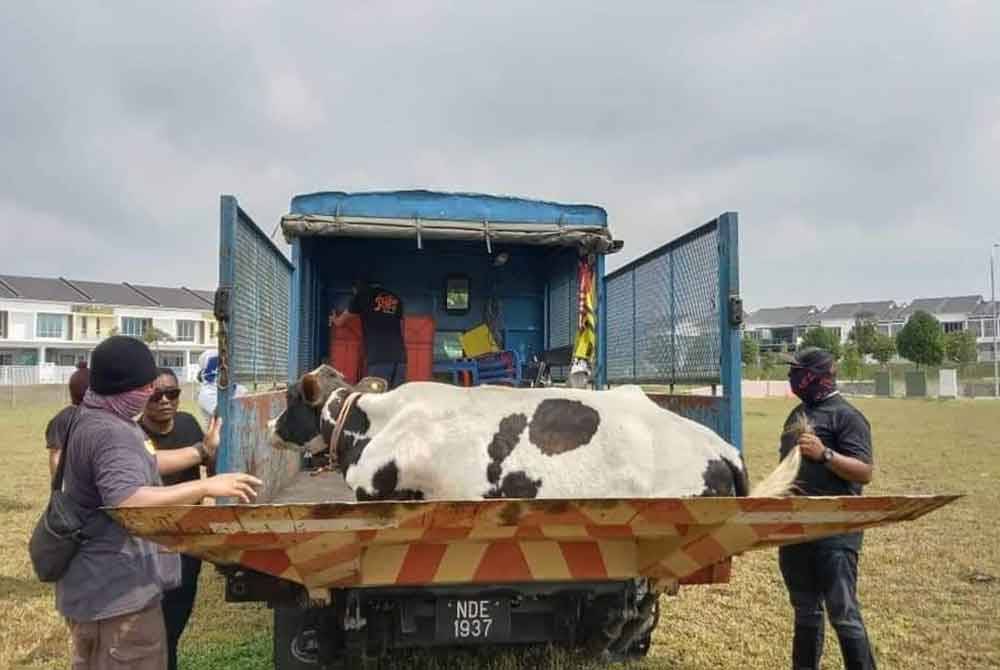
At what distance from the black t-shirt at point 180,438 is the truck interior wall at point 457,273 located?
8.66 ft

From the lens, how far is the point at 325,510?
96.6 inches

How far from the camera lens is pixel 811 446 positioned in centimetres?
373

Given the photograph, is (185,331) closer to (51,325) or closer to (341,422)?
(51,325)

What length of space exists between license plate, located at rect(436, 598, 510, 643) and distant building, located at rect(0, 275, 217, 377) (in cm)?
5447

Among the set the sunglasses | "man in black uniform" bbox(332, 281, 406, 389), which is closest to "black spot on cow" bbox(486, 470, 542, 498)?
the sunglasses

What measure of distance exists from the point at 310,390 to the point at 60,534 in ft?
6.03

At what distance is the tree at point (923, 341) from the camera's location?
57406 millimetres

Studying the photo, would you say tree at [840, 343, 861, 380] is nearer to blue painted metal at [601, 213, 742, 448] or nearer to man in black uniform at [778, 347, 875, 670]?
blue painted metal at [601, 213, 742, 448]

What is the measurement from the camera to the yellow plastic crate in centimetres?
752

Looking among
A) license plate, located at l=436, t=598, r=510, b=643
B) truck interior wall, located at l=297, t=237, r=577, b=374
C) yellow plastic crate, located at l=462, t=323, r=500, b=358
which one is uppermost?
truck interior wall, located at l=297, t=237, r=577, b=374

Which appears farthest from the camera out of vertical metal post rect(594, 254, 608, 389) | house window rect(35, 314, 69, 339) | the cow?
house window rect(35, 314, 69, 339)

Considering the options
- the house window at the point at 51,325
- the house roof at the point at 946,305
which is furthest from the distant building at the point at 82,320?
the house roof at the point at 946,305

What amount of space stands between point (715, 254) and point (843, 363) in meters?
58.1

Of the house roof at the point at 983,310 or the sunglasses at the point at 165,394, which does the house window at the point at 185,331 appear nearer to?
the sunglasses at the point at 165,394
